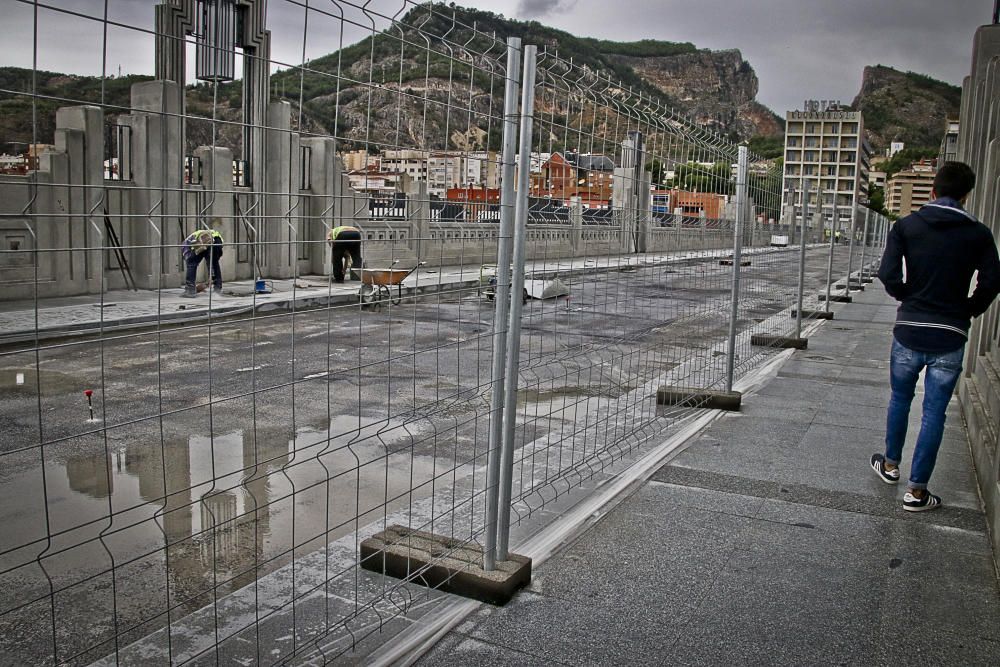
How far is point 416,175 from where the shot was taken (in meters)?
3.85

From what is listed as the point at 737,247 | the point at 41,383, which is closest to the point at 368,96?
the point at 737,247

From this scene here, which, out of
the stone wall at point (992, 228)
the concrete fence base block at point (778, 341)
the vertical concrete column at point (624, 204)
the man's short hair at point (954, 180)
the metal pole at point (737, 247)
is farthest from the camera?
the concrete fence base block at point (778, 341)

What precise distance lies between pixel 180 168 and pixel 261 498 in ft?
11.8

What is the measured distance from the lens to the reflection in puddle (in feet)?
13.1

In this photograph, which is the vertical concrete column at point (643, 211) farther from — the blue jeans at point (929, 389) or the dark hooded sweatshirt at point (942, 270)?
the blue jeans at point (929, 389)

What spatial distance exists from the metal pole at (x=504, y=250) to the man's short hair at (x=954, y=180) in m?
3.01

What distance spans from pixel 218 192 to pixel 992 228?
7.65 metres

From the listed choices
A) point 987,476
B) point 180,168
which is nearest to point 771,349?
point 987,476

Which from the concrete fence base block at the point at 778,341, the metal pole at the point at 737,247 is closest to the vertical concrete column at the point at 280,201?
the metal pole at the point at 737,247

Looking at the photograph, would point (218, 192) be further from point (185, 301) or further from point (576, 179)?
point (576, 179)

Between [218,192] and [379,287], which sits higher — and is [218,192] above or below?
above

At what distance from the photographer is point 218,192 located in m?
2.53

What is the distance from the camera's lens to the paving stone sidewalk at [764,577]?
3654 mm

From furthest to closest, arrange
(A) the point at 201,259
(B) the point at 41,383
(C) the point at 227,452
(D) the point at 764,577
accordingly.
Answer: (B) the point at 41,383 → (C) the point at 227,452 → (D) the point at 764,577 → (A) the point at 201,259
